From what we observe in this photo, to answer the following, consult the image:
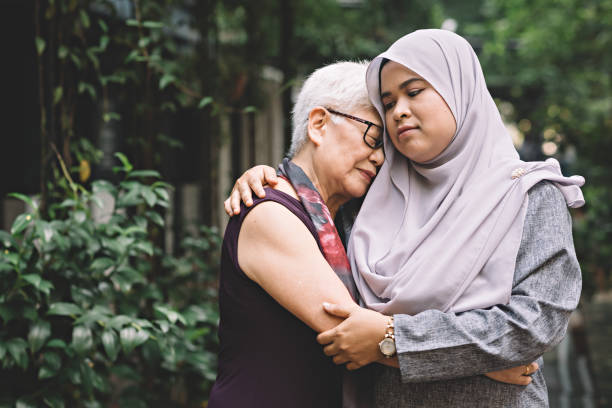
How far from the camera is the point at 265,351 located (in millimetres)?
1684

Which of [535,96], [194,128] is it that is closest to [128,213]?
[194,128]

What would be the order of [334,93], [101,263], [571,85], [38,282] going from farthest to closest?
[571,85] < [101,263] < [38,282] < [334,93]

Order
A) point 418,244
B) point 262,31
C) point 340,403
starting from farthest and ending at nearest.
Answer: point 262,31, point 340,403, point 418,244

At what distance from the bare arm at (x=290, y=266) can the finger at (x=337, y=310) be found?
0.02 meters

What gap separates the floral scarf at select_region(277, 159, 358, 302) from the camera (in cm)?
175

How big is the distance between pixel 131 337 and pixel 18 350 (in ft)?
1.27

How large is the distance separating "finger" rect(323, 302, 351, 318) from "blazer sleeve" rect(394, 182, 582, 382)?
0.14 meters

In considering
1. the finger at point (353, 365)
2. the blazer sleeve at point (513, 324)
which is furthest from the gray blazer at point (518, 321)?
the finger at point (353, 365)

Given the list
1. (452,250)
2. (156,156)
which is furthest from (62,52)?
(452,250)

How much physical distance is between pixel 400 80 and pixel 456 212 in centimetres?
44

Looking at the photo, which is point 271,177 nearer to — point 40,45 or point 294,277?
point 294,277

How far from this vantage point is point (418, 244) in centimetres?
168

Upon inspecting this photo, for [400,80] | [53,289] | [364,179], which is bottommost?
[53,289]

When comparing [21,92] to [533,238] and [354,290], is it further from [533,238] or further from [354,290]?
[533,238]
